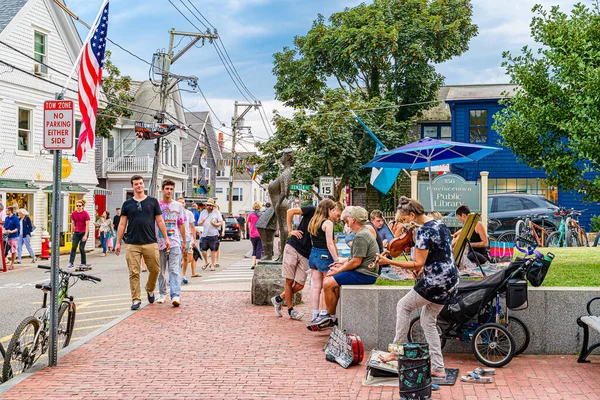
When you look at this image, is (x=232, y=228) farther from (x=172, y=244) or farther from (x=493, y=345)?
(x=493, y=345)

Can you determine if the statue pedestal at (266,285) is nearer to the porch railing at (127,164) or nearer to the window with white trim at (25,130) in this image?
the window with white trim at (25,130)

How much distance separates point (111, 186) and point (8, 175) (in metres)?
17.6

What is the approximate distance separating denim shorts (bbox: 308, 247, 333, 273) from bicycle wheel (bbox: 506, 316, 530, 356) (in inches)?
106

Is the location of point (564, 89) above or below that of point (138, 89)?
below

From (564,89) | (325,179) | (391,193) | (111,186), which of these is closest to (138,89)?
(111,186)

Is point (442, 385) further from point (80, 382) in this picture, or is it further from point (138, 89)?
point (138, 89)

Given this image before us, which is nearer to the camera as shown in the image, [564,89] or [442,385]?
[442,385]

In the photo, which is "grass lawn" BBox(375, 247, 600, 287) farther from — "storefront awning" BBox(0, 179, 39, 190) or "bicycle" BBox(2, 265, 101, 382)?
"storefront awning" BBox(0, 179, 39, 190)

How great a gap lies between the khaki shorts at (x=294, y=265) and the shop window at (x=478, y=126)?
23.9 metres

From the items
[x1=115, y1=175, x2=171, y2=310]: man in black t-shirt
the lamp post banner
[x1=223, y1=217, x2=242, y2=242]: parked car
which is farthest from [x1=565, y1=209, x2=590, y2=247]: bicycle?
[x1=223, y1=217, x2=242, y2=242]: parked car

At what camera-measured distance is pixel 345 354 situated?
7.04 m

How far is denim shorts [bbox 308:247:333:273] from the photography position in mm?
9016

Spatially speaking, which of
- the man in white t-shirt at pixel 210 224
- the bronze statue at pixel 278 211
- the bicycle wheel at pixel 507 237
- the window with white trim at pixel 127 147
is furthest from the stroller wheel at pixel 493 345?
the window with white trim at pixel 127 147

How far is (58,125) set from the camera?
22.9 ft
